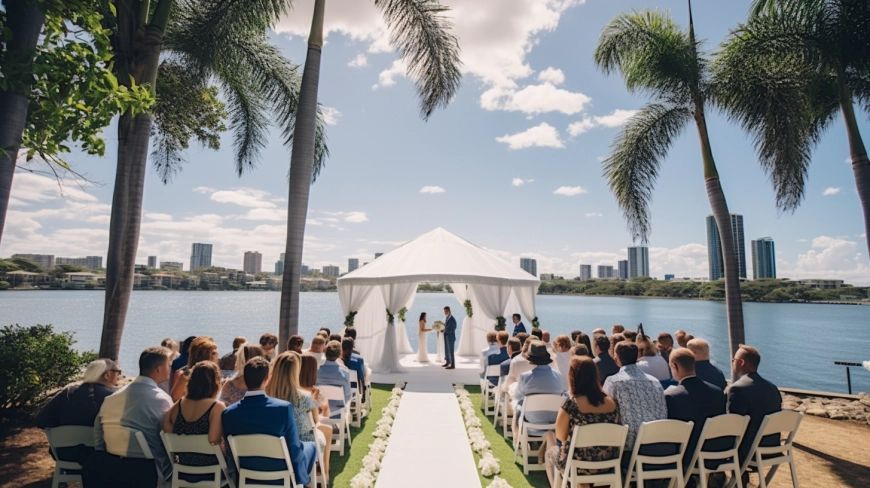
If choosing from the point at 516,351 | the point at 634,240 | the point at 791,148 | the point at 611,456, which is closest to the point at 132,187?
the point at 516,351

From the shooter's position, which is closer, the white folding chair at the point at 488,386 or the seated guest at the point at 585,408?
the seated guest at the point at 585,408

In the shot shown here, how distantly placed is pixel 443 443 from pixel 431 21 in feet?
24.8

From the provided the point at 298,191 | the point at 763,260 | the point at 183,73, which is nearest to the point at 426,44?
the point at 298,191

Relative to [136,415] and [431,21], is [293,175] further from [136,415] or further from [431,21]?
[136,415]

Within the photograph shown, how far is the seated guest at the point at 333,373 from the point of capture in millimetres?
5691

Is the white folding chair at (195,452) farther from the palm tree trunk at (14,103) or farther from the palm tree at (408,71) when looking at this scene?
the palm tree at (408,71)

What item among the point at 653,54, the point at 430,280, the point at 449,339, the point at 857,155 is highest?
the point at 653,54

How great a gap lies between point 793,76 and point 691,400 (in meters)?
7.30

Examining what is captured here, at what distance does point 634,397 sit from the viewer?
12.7ft

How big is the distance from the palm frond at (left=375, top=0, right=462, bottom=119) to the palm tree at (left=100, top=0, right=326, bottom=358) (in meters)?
2.13

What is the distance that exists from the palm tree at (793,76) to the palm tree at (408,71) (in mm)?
5358

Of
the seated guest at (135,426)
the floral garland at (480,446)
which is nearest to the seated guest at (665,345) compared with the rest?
the floral garland at (480,446)

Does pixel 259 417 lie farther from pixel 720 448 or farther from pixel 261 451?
pixel 720 448

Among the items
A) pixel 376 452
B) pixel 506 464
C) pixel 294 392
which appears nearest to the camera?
pixel 294 392
